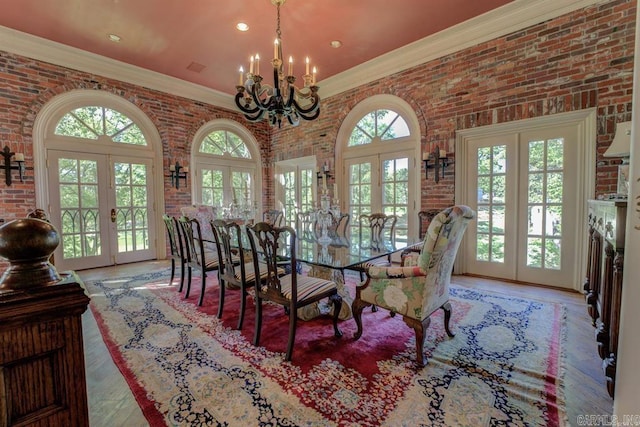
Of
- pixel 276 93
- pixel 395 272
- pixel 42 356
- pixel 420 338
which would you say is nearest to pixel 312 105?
pixel 276 93

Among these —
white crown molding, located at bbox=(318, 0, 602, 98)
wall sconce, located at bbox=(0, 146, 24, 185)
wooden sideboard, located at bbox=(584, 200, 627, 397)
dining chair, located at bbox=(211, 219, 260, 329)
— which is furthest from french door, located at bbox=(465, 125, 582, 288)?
wall sconce, located at bbox=(0, 146, 24, 185)

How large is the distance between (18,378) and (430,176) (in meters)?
4.28

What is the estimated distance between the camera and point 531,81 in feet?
10.9

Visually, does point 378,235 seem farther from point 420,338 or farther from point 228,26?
point 228,26

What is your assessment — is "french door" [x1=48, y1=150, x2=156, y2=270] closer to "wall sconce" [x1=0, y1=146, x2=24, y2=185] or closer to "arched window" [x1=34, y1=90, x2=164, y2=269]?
"arched window" [x1=34, y1=90, x2=164, y2=269]

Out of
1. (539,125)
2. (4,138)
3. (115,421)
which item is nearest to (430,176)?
(539,125)

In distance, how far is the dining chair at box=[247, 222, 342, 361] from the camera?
198cm

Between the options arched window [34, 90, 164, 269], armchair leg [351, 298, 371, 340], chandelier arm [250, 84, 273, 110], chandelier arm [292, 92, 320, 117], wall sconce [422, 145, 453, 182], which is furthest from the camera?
arched window [34, 90, 164, 269]

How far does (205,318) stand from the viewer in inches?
106

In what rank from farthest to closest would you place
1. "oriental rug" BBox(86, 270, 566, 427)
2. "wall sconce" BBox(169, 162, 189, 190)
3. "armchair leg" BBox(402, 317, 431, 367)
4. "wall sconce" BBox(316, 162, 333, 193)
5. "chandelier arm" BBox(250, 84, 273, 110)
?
"wall sconce" BBox(316, 162, 333, 193)
"wall sconce" BBox(169, 162, 189, 190)
"chandelier arm" BBox(250, 84, 273, 110)
"armchair leg" BBox(402, 317, 431, 367)
"oriental rug" BBox(86, 270, 566, 427)

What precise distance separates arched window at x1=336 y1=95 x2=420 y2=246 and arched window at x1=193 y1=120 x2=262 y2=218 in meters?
2.23

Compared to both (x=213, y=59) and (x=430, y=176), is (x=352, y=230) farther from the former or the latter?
(x=213, y=59)

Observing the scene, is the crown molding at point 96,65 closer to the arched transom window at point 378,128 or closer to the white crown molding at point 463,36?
the white crown molding at point 463,36

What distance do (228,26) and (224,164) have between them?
2943 millimetres
